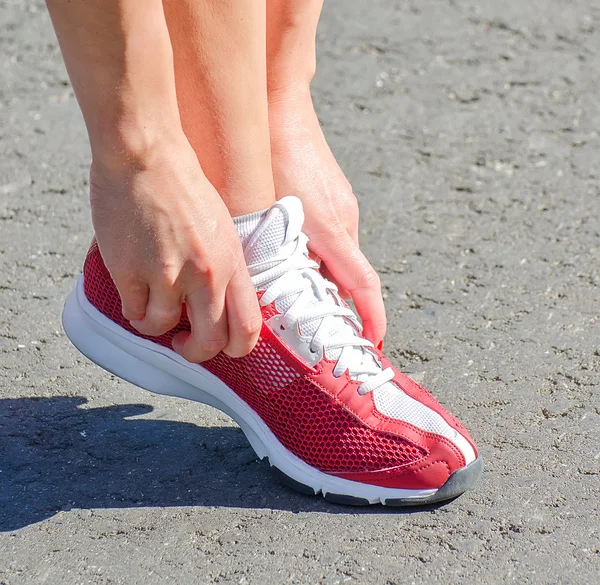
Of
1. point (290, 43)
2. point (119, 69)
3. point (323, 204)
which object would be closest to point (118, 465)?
point (323, 204)

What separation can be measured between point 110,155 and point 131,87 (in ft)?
0.29

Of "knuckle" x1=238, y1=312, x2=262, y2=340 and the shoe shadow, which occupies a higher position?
"knuckle" x1=238, y1=312, x2=262, y2=340

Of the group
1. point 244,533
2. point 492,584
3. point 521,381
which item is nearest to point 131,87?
point 244,533

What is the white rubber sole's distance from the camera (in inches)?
50.9

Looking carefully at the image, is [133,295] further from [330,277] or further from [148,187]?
[330,277]

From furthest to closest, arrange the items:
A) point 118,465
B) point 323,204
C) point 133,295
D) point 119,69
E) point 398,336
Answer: point 398,336 → point 323,204 → point 118,465 → point 133,295 → point 119,69

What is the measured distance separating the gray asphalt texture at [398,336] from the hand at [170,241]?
1.01 feet

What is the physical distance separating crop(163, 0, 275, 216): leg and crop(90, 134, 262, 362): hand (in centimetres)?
15

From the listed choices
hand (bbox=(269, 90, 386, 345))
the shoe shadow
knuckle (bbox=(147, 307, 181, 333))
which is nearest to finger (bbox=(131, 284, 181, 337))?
knuckle (bbox=(147, 307, 181, 333))

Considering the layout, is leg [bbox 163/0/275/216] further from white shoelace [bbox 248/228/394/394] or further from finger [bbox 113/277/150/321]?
finger [bbox 113/277/150/321]

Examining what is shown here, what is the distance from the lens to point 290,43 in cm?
154

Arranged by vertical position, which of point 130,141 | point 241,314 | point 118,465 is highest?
point 130,141

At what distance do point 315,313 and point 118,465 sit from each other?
1.29 ft

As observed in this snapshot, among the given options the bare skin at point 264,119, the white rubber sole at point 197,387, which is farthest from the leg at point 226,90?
the white rubber sole at point 197,387
